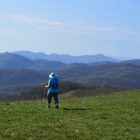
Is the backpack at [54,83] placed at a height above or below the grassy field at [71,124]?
above

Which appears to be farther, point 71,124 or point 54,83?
point 54,83

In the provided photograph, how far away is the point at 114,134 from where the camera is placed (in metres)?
20.1

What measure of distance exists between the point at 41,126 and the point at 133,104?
42.1 ft

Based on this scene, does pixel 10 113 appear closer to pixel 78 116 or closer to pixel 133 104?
pixel 78 116

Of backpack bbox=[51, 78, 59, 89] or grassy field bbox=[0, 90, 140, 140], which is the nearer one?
grassy field bbox=[0, 90, 140, 140]

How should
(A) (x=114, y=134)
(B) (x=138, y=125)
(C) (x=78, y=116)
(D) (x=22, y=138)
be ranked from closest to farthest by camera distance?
(D) (x=22, y=138) < (A) (x=114, y=134) < (B) (x=138, y=125) < (C) (x=78, y=116)

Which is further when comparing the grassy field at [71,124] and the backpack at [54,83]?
the backpack at [54,83]

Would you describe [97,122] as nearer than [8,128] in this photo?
No

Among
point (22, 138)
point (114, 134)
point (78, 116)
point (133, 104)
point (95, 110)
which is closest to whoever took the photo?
point (22, 138)

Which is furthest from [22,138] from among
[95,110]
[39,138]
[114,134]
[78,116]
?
[95,110]

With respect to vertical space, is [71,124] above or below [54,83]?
below

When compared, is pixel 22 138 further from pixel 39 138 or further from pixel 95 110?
pixel 95 110

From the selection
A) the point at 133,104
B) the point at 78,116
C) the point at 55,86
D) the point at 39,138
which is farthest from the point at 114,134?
the point at 133,104

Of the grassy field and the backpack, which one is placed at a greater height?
the backpack
